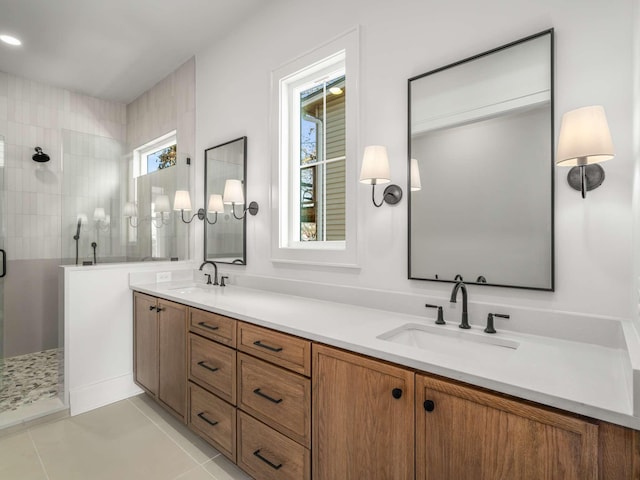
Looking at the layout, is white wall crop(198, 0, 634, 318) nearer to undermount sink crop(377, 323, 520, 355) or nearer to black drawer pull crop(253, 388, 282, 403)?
undermount sink crop(377, 323, 520, 355)

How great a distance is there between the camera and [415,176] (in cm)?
175

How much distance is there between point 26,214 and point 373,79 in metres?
3.87

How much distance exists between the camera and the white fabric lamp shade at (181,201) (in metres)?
3.21

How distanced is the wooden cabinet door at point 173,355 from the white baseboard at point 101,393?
53 cm

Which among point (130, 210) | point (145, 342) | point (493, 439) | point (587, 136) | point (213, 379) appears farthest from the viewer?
point (130, 210)

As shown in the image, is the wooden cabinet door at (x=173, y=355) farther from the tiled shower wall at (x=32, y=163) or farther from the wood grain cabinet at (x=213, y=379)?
the tiled shower wall at (x=32, y=163)

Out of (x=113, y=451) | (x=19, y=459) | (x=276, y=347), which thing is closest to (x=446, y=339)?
(x=276, y=347)

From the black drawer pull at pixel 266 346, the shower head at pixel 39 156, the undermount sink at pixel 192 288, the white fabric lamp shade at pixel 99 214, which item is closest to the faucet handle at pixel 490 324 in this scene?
the black drawer pull at pixel 266 346

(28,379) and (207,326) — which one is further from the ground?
(207,326)

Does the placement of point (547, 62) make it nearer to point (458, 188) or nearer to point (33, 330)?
point (458, 188)

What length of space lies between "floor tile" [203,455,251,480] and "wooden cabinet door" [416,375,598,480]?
1.16 metres

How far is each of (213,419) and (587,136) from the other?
7.02ft

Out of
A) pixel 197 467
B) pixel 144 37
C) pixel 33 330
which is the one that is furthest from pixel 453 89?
pixel 33 330

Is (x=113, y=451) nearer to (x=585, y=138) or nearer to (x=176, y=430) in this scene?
(x=176, y=430)
